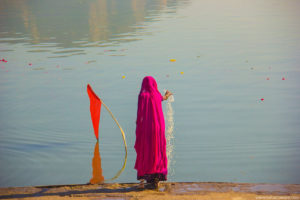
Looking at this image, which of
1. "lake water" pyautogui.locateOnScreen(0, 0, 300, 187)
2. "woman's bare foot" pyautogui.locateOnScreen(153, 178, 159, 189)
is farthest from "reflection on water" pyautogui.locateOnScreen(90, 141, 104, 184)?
"woman's bare foot" pyautogui.locateOnScreen(153, 178, 159, 189)

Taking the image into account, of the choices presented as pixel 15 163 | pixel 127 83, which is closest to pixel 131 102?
pixel 127 83

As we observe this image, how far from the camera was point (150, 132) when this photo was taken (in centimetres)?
620

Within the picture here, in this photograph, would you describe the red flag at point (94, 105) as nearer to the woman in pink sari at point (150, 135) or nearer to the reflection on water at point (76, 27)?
the woman in pink sari at point (150, 135)

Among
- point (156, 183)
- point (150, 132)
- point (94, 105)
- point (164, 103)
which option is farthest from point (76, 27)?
Answer: point (156, 183)

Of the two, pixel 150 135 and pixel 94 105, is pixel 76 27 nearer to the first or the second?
pixel 94 105

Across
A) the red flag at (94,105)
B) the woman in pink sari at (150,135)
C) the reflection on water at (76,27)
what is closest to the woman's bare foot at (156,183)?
the woman in pink sari at (150,135)

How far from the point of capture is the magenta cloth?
616 centimetres

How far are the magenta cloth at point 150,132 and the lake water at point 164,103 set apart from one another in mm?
1489

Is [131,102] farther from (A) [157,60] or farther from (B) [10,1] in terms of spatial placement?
(B) [10,1]

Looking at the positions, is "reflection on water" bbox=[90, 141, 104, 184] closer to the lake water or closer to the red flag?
the lake water

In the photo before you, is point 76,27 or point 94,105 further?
point 76,27

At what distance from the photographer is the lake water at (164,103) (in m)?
8.18

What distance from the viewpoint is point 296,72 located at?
15.5 meters

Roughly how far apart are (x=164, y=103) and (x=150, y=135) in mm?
6449
